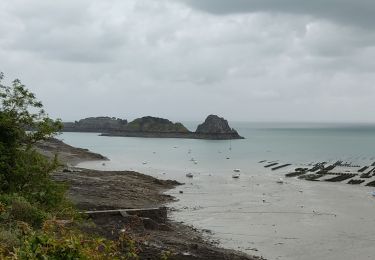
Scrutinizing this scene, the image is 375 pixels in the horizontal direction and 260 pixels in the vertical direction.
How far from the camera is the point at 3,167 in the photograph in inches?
770

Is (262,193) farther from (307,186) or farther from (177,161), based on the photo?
(177,161)

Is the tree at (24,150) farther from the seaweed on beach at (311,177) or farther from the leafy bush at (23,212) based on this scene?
the seaweed on beach at (311,177)

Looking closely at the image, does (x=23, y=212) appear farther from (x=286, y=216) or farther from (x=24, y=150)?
(x=286, y=216)

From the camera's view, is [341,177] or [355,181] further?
[341,177]

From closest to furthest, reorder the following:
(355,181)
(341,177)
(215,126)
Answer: (355,181) < (341,177) < (215,126)

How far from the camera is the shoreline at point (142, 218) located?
70.7 feet

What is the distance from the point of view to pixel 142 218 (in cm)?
2714

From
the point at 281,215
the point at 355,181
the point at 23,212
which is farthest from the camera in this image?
the point at 355,181

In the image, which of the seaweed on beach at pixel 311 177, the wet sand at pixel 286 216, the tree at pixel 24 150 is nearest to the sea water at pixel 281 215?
the wet sand at pixel 286 216

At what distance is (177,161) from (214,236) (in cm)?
6678

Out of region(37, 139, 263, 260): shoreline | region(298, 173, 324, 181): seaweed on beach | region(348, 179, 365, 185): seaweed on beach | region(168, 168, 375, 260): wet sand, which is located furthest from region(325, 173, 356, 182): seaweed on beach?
region(37, 139, 263, 260): shoreline

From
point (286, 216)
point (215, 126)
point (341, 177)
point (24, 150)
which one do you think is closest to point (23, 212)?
Result: point (24, 150)

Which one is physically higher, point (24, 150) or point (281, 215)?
point (24, 150)

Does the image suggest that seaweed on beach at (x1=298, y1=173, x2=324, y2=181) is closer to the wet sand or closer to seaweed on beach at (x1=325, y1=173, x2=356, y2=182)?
seaweed on beach at (x1=325, y1=173, x2=356, y2=182)
